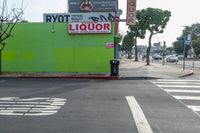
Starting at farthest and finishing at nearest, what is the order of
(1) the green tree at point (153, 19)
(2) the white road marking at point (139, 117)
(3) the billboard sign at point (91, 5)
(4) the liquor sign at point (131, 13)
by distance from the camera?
(1) the green tree at point (153, 19), (3) the billboard sign at point (91, 5), (4) the liquor sign at point (131, 13), (2) the white road marking at point (139, 117)

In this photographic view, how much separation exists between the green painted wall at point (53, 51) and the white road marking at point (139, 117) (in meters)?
13.4

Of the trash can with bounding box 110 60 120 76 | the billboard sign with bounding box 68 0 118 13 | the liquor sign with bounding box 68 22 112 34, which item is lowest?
the trash can with bounding box 110 60 120 76

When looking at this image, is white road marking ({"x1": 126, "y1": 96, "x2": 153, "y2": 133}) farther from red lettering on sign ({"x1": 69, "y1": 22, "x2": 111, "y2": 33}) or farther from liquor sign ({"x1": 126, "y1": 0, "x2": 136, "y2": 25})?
liquor sign ({"x1": 126, "y1": 0, "x2": 136, "y2": 25})

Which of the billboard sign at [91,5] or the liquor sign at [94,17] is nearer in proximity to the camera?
the liquor sign at [94,17]

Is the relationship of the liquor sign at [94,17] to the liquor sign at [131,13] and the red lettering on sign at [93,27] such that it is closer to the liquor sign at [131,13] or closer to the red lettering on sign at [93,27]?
the liquor sign at [131,13]

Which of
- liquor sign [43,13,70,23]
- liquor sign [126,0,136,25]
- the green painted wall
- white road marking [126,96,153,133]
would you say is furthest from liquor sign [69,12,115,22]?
white road marking [126,96,153,133]

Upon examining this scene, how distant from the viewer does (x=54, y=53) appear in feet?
89.2

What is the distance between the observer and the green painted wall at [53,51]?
26984 millimetres

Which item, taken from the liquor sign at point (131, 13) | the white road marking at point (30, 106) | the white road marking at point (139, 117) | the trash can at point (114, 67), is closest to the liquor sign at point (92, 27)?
the liquor sign at point (131, 13)

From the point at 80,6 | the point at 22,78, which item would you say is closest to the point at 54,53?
the point at 22,78

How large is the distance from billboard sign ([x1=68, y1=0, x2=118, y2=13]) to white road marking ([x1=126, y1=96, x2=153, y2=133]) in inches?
899

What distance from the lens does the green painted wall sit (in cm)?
2698

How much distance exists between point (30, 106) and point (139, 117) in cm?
337

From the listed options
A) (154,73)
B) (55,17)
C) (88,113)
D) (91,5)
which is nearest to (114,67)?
(154,73)
